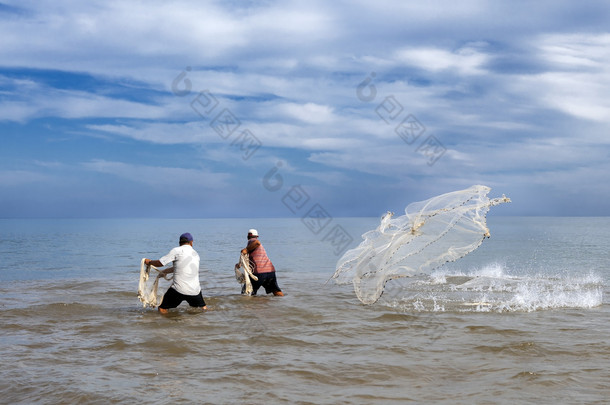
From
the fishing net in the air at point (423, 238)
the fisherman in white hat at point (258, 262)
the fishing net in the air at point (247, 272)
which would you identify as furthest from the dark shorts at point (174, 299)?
the fishing net in the air at point (423, 238)

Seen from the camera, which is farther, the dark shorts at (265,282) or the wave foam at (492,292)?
the dark shorts at (265,282)

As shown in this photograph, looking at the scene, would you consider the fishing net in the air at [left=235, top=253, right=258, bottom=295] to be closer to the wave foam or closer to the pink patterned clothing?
the pink patterned clothing

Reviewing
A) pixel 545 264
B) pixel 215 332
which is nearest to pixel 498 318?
pixel 215 332

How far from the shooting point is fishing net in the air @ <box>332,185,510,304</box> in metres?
11.1

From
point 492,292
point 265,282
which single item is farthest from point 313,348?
point 492,292

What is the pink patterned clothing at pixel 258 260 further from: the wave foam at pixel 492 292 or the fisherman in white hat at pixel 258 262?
the wave foam at pixel 492 292

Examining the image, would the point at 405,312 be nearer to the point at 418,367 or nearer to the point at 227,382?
the point at 418,367

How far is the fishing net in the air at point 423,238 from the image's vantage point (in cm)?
1108

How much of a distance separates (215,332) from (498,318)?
600 centimetres

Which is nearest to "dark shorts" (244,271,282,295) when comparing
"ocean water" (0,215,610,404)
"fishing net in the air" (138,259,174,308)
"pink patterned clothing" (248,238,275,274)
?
"pink patterned clothing" (248,238,275,274)

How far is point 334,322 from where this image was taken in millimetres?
10875

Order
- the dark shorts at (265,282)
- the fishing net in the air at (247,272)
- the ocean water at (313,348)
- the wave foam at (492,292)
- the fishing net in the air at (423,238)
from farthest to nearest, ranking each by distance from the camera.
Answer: the dark shorts at (265,282)
the fishing net in the air at (247,272)
the wave foam at (492,292)
the fishing net in the air at (423,238)
the ocean water at (313,348)

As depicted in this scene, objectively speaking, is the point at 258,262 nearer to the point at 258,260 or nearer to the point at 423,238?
the point at 258,260

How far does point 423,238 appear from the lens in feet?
37.0
